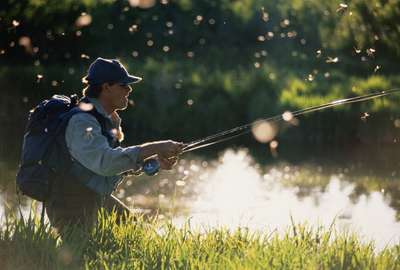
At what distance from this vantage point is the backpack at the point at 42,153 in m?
7.25

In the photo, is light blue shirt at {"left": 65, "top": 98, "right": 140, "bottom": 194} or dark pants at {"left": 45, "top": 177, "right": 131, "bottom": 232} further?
dark pants at {"left": 45, "top": 177, "right": 131, "bottom": 232}

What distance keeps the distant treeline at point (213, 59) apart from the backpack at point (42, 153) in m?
8.59

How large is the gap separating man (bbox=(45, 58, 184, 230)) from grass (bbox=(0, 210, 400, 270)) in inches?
7.1

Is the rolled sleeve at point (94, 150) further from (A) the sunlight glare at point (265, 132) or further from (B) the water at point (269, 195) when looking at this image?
(A) the sunlight glare at point (265, 132)

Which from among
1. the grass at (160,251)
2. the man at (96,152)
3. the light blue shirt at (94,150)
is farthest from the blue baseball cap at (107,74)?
the grass at (160,251)

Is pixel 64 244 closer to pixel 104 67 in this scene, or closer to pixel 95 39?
pixel 104 67

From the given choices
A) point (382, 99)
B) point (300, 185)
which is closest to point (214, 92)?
point (382, 99)

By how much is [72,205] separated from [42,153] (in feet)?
1.64

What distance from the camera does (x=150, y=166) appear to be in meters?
7.27

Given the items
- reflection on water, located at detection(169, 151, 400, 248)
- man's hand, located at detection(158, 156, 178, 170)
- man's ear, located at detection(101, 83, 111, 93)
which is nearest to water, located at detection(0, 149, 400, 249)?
reflection on water, located at detection(169, 151, 400, 248)

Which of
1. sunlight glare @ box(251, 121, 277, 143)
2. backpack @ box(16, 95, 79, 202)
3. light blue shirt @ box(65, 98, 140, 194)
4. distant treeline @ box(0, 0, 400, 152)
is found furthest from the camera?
sunlight glare @ box(251, 121, 277, 143)

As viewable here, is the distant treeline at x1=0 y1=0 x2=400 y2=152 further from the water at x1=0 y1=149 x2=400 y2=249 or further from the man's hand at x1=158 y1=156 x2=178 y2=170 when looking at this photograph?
the man's hand at x1=158 y1=156 x2=178 y2=170

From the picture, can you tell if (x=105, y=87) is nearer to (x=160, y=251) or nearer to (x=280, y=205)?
(x=160, y=251)

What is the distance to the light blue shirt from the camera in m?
7.15
